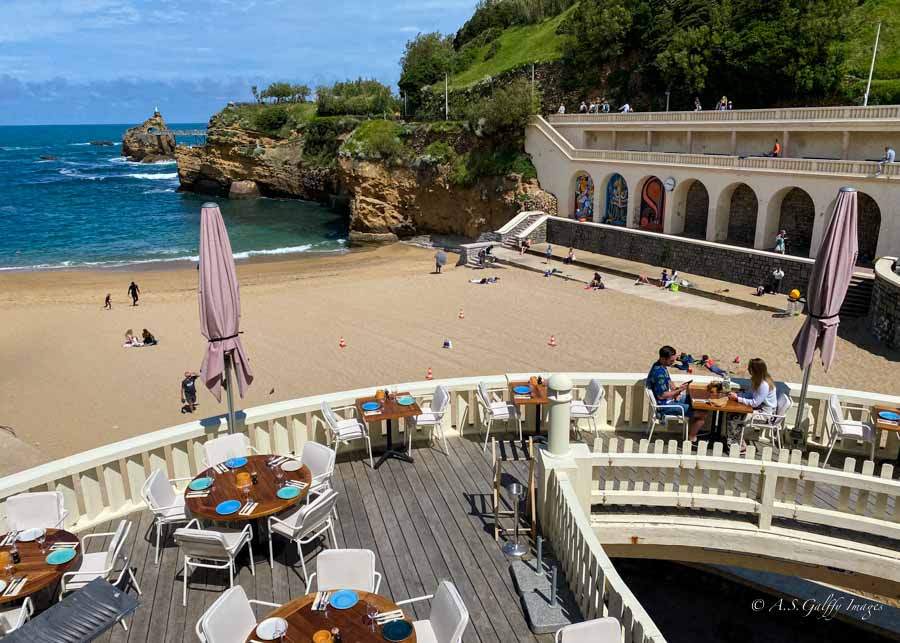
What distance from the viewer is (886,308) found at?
1930 cm

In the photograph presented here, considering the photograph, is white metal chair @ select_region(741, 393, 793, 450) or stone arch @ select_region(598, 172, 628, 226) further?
stone arch @ select_region(598, 172, 628, 226)

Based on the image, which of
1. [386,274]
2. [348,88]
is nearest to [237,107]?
[348,88]

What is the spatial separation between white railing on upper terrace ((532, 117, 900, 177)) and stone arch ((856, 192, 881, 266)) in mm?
2364

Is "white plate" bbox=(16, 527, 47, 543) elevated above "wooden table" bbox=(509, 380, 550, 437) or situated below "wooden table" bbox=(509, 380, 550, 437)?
below

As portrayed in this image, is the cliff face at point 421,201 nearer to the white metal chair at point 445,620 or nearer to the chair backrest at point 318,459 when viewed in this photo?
the chair backrest at point 318,459

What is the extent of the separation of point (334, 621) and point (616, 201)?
33447 mm

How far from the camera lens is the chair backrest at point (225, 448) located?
749 centimetres

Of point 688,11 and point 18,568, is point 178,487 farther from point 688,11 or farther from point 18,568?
point 688,11

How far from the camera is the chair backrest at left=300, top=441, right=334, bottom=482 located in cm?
719

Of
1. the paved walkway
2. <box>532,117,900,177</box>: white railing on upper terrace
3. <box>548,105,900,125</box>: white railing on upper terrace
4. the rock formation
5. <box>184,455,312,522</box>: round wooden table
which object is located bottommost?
the paved walkway

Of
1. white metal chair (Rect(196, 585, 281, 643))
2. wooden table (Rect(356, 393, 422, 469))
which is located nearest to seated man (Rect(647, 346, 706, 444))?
wooden table (Rect(356, 393, 422, 469))

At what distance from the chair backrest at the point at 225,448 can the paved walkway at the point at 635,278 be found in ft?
65.3

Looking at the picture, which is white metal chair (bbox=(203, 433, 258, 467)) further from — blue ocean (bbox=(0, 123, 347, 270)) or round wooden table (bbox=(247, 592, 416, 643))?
blue ocean (bbox=(0, 123, 347, 270))

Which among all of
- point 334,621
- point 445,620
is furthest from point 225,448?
point 445,620
